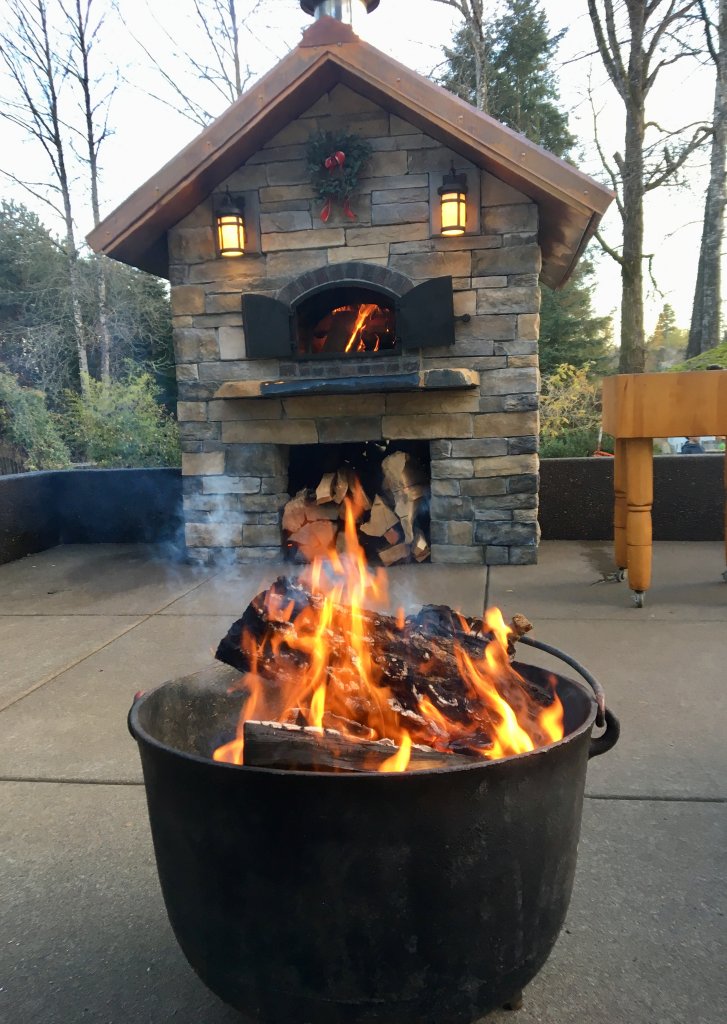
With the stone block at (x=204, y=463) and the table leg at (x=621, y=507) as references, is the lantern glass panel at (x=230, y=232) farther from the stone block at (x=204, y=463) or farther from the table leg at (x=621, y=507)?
the table leg at (x=621, y=507)

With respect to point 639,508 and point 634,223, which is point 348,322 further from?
point 634,223

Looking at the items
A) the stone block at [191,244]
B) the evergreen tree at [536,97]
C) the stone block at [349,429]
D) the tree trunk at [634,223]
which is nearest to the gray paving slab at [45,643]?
the stone block at [349,429]

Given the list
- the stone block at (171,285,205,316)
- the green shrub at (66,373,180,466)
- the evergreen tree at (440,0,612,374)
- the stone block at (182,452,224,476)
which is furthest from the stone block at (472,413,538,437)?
the evergreen tree at (440,0,612,374)

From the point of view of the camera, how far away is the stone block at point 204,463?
624 centimetres

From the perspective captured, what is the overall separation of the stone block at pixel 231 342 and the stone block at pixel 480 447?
1948mm

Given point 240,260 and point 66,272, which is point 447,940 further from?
point 66,272

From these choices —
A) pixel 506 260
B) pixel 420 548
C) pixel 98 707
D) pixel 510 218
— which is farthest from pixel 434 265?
pixel 98 707

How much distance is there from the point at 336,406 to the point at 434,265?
1.36m

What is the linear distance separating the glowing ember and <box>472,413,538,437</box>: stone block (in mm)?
4082

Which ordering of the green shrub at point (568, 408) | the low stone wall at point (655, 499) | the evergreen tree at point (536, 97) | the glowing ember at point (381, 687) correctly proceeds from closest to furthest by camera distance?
the glowing ember at point (381, 687) < the low stone wall at point (655, 499) < the green shrub at point (568, 408) < the evergreen tree at point (536, 97)

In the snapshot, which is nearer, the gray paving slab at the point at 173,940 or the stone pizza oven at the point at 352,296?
the gray paving slab at the point at 173,940

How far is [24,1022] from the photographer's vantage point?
1.62 meters

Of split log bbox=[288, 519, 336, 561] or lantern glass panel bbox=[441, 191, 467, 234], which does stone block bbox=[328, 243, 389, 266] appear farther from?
split log bbox=[288, 519, 336, 561]

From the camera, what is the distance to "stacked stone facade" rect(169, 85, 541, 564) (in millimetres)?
5633
